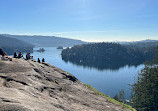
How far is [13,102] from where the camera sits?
26.0ft

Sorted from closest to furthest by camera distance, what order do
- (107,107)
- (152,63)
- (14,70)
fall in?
(107,107)
(14,70)
(152,63)

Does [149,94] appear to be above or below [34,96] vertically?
below

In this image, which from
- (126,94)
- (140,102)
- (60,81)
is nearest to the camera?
(60,81)

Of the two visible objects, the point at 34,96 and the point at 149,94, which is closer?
the point at 34,96

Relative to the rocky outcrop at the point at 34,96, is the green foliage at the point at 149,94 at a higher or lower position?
lower

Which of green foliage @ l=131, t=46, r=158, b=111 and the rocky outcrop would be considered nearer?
the rocky outcrop

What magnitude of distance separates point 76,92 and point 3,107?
31.0 feet

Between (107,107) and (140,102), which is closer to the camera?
(107,107)

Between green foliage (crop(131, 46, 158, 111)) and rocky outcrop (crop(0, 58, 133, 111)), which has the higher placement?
rocky outcrop (crop(0, 58, 133, 111))

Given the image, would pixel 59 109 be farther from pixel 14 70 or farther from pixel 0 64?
pixel 0 64

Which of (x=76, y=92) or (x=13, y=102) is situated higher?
(x=13, y=102)

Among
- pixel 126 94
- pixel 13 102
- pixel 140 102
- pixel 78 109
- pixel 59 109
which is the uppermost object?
pixel 13 102

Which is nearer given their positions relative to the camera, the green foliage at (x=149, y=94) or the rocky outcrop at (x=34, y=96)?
the rocky outcrop at (x=34, y=96)

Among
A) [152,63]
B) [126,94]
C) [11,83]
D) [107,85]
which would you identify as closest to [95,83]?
[107,85]
